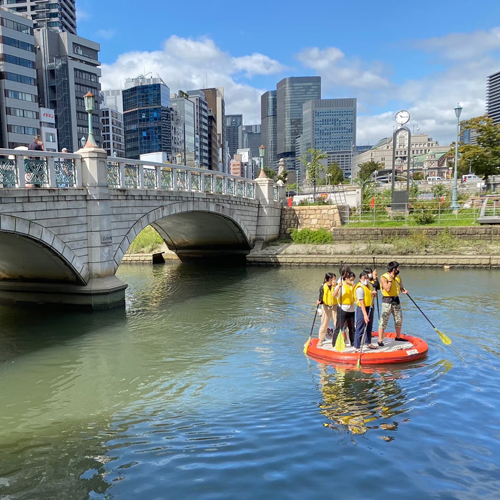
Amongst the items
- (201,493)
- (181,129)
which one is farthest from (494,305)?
(181,129)

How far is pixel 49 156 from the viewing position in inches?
563

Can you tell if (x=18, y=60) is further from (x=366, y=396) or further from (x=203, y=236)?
(x=366, y=396)

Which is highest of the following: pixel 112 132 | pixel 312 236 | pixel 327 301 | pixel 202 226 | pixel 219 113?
pixel 219 113

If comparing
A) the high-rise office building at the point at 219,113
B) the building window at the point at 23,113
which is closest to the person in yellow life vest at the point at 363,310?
the building window at the point at 23,113

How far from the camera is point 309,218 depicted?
31938 millimetres

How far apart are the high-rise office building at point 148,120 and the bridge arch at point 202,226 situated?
266ft

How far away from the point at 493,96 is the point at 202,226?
202095 mm

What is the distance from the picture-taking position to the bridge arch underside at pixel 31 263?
15.2m

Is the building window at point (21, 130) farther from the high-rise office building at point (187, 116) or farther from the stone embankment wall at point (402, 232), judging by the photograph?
the high-rise office building at point (187, 116)

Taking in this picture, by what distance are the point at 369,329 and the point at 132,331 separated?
748 centimetres

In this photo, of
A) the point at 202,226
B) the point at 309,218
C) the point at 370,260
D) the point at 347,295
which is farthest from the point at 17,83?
the point at 347,295

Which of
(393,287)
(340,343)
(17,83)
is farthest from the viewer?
(17,83)

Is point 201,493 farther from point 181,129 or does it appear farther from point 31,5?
point 181,129

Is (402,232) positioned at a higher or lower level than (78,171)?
lower
